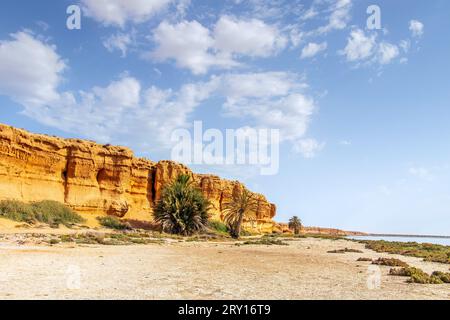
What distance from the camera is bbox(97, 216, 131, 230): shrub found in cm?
4328

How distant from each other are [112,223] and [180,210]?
8.87 meters

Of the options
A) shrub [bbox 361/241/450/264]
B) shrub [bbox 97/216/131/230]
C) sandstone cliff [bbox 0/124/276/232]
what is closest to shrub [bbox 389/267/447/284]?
shrub [bbox 361/241/450/264]

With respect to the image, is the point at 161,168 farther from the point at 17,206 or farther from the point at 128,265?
the point at 128,265

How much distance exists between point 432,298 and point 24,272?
402 inches

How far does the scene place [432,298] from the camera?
775cm

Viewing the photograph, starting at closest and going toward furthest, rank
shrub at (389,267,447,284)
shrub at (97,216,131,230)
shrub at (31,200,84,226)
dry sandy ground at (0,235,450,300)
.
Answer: dry sandy ground at (0,235,450,300), shrub at (389,267,447,284), shrub at (31,200,84,226), shrub at (97,216,131,230)

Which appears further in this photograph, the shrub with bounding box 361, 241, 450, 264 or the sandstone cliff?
the sandstone cliff

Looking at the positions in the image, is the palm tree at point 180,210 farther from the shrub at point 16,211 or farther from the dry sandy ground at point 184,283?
the dry sandy ground at point 184,283

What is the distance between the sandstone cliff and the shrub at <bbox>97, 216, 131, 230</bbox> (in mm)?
2420

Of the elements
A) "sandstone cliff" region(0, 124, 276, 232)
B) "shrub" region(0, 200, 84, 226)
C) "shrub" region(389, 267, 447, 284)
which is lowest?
"shrub" region(389, 267, 447, 284)

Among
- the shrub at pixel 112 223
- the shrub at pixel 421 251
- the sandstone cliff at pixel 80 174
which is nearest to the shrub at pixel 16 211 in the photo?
the sandstone cliff at pixel 80 174

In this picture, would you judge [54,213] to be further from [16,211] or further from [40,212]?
[16,211]

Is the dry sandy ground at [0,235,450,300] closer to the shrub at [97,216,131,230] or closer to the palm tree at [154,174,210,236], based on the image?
the palm tree at [154,174,210,236]
